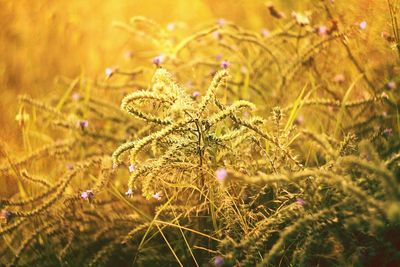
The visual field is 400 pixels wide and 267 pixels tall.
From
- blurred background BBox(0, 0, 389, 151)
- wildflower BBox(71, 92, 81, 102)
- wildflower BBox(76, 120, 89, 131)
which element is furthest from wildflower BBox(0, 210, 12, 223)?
wildflower BBox(71, 92, 81, 102)

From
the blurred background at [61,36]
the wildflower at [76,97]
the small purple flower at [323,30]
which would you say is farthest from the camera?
the blurred background at [61,36]

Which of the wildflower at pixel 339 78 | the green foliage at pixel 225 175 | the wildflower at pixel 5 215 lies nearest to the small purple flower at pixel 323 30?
the green foliage at pixel 225 175

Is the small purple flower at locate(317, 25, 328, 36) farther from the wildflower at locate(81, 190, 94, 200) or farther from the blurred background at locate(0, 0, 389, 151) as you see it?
the wildflower at locate(81, 190, 94, 200)

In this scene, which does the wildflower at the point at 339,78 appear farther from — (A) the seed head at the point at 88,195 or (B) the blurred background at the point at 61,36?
(A) the seed head at the point at 88,195

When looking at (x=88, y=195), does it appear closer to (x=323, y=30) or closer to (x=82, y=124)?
(x=82, y=124)

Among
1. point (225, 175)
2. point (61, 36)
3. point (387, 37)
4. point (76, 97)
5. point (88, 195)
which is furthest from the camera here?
point (61, 36)

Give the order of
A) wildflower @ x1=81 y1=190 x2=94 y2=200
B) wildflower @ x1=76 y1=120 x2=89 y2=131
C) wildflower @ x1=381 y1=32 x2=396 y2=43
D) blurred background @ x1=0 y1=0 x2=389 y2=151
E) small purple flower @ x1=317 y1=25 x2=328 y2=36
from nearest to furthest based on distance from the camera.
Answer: wildflower @ x1=81 y1=190 x2=94 y2=200, wildflower @ x1=381 y1=32 x2=396 y2=43, small purple flower @ x1=317 y1=25 x2=328 y2=36, wildflower @ x1=76 y1=120 x2=89 y2=131, blurred background @ x1=0 y1=0 x2=389 y2=151

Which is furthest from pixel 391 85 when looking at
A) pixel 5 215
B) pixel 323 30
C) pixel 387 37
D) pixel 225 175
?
pixel 5 215

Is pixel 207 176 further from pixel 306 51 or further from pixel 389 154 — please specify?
pixel 306 51

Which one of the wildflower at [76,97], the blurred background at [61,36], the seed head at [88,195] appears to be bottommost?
the seed head at [88,195]
